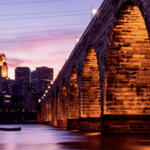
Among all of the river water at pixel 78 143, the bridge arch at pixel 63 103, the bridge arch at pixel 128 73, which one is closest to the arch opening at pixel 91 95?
the bridge arch at pixel 128 73

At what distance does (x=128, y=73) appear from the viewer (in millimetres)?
22672

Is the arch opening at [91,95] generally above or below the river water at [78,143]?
above

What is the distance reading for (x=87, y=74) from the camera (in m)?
31.6

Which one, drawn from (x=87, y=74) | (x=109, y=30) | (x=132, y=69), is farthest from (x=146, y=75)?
→ (x=87, y=74)

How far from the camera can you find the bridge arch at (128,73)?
2145 centimetres

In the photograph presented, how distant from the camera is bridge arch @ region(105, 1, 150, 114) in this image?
2145cm

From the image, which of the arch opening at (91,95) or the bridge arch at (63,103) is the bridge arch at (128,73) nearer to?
the arch opening at (91,95)

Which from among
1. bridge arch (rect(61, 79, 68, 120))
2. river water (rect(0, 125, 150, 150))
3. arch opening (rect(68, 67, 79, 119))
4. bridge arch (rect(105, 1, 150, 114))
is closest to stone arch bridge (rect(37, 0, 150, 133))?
bridge arch (rect(105, 1, 150, 114))

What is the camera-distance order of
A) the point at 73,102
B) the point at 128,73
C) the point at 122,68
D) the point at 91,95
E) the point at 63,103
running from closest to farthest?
the point at 122,68
the point at 128,73
the point at 91,95
the point at 73,102
the point at 63,103

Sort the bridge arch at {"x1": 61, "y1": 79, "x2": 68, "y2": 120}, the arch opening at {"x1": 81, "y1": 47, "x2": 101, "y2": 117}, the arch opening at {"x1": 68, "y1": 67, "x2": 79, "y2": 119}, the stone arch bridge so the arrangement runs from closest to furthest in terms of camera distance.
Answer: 1. the stone arch bridge
2. the arch opening at {"x1": 81, "y1": 47, "x2": 101, "y2": 117}
3. the arch opening at {"x1": 68, "y1": 67, "x2": 79, "y2": 119}
4. the bridge arch at {"x1": 61, "y1": 79, "x2": 68, "y2": 120}

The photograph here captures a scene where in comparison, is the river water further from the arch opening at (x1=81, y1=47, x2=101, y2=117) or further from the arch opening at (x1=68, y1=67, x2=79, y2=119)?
the arch opening at (x1=68, y1=67, x2=79, y2=119)

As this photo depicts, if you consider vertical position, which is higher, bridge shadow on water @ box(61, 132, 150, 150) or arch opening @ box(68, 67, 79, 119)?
arch opening @ box(68, 67, 79, 119)

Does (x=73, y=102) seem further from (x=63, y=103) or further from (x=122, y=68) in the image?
(x=122, y=68)

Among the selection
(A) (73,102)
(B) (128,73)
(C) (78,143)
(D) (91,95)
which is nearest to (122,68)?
(B) (128,73)
